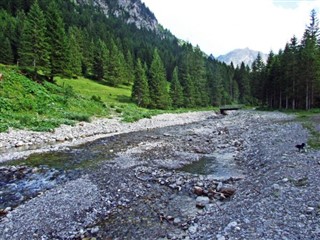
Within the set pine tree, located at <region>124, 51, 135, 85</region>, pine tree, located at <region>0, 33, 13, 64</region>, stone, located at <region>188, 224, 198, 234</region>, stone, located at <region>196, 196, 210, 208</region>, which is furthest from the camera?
pine tree, located at <region>124, 51, 135, 85</region>

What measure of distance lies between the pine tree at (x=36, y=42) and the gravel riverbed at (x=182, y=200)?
97.8ft

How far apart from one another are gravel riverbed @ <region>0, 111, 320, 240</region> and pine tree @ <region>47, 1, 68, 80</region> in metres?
31.8

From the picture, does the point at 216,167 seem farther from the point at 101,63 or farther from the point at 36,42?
the point at 101,63

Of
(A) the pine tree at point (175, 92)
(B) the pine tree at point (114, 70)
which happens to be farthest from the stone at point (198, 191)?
(B) the pine tree at point (114, 70)

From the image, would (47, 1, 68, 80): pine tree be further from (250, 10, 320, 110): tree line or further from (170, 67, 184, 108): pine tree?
(250, 10, 320, 110): tree line

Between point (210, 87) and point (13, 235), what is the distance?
290ft

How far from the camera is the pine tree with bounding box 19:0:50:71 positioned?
43375 millimetres

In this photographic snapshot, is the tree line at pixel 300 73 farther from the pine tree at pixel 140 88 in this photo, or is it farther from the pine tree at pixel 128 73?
the pine tree at pixel 128 73

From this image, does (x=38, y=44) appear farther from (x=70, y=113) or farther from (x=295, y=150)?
(x=295, y=150)

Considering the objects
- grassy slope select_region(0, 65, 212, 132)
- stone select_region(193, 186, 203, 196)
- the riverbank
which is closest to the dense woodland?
grassy slope select_region(0, 65, 212, 132)

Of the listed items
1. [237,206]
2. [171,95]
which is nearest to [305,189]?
[237,206]

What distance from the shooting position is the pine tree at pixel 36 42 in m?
43.4

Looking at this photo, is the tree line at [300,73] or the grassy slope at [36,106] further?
the tree line at [300,73]

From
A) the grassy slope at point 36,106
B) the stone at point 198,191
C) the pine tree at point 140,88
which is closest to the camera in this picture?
the stone at point 198,191
